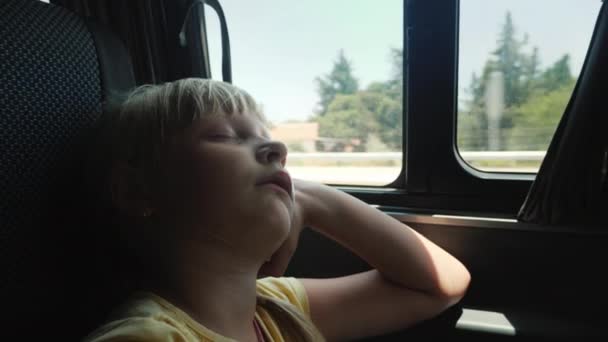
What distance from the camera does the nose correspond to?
739 mm

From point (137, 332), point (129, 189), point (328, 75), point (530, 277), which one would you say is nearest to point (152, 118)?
point (129, 189)

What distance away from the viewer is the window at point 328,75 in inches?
57.7

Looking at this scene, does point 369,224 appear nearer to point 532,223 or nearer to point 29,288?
point 532,223

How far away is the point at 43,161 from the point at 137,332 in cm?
31

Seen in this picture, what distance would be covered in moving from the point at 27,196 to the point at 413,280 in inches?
32.0

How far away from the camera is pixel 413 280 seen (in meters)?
1.01

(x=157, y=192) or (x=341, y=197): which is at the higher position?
(x=157, y=192)

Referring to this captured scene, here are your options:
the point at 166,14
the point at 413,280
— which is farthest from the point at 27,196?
the point at 166,14

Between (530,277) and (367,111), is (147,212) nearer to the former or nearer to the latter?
(367,111)

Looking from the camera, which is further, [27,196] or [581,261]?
[581,261]

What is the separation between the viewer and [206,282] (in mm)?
761

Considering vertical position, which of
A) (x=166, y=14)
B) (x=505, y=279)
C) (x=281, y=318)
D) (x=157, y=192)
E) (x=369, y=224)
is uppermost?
(x=166, y=14)

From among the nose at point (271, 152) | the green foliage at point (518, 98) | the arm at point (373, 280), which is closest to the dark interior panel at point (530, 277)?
the arm at point (373, 280)

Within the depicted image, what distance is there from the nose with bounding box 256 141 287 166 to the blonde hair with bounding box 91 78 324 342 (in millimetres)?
90
